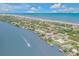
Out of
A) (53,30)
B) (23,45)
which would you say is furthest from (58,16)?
(23,45)

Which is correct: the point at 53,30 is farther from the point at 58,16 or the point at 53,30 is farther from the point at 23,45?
the point at 23,45

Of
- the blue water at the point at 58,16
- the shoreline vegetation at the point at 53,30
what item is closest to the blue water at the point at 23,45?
the shoreline vegetation at the point at 53,30

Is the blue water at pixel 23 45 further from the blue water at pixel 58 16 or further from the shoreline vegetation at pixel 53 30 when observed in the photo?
the blue water at pixel 58 16

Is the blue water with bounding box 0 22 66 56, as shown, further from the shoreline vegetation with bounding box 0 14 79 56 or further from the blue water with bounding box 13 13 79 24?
the blue water with bounding box 13 13 79 24

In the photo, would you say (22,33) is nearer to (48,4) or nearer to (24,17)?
(24,17)

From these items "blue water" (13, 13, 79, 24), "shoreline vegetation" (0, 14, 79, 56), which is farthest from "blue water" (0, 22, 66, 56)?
"blue water" (13, 13, 79, 24)

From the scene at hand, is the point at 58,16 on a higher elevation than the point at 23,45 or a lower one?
higher
